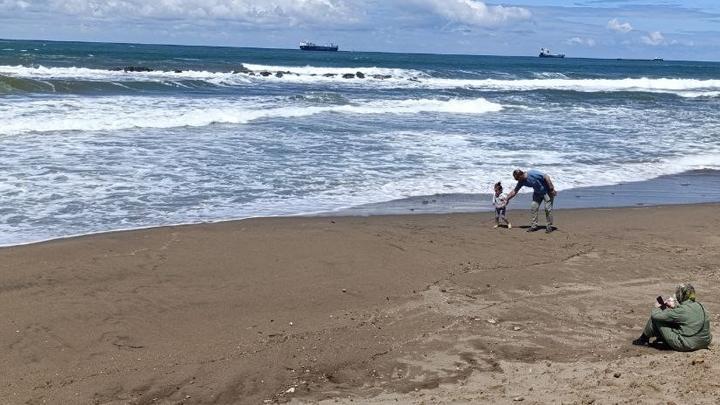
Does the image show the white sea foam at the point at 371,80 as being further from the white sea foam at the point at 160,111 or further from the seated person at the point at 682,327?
the seated person at the point at 682,327

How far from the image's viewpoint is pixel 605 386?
5.90 metres

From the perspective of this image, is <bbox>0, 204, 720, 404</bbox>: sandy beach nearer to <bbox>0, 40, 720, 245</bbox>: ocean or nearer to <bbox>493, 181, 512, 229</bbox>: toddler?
<bbox>493, 181, 512, 229</bbox>: toddler

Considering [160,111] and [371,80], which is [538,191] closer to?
[160,111]

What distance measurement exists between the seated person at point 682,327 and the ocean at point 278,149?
6426mm

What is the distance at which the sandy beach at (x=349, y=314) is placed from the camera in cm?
612

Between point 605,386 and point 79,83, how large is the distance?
32.5 metres

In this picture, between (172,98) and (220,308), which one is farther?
(172,98)

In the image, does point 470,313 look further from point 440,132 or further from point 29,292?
point 440,132

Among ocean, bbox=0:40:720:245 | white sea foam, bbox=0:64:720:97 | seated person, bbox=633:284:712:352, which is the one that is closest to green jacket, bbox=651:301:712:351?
seated person, bbox=633:284:712:352

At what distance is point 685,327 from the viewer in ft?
22.6

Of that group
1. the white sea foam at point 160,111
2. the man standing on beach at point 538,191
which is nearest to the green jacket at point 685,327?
the man standing on beach at point 538,191

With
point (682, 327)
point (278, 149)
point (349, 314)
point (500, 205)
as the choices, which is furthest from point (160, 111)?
point (682, 327)

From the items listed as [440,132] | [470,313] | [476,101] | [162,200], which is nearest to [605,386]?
[470,313]

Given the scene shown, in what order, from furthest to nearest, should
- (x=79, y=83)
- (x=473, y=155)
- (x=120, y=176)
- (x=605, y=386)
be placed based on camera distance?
1. (x=79, y=83)
2. (x=473, y=155)
3. (x=120, y=176)
4. (x=605, y=386)
